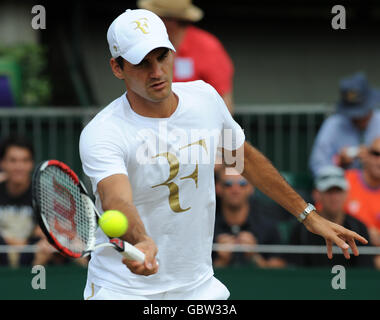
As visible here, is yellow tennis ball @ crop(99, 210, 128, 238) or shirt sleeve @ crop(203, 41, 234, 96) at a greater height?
shirt sleeve @ crop(203, 41, 234, 96)

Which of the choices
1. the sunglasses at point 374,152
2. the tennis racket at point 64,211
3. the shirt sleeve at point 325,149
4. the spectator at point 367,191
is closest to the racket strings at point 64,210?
the tennis racket at point 64,211

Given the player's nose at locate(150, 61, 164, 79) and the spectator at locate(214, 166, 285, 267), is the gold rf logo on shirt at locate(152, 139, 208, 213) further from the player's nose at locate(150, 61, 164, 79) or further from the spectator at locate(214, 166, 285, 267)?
the spectator at locate(214, 166, 285, 267)

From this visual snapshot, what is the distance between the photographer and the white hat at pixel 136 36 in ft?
13.1

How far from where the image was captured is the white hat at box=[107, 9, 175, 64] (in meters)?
4.00

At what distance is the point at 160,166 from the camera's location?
4160mm

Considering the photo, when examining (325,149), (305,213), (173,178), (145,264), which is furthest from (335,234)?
(325,149)

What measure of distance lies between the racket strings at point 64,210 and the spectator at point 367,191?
11.8 feet

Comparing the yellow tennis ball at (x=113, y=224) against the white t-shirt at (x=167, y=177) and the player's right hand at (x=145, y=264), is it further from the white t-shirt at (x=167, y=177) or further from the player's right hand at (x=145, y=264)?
the white t-shirt at (x=167, y=177)

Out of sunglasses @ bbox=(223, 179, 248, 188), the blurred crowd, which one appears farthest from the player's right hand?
sunglasses @ bbox=(223, 179, 248, 188)

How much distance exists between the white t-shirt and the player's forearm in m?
0.27

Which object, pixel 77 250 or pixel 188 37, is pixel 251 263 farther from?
pixel 77 250

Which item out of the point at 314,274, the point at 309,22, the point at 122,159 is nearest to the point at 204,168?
the point at 122,159
